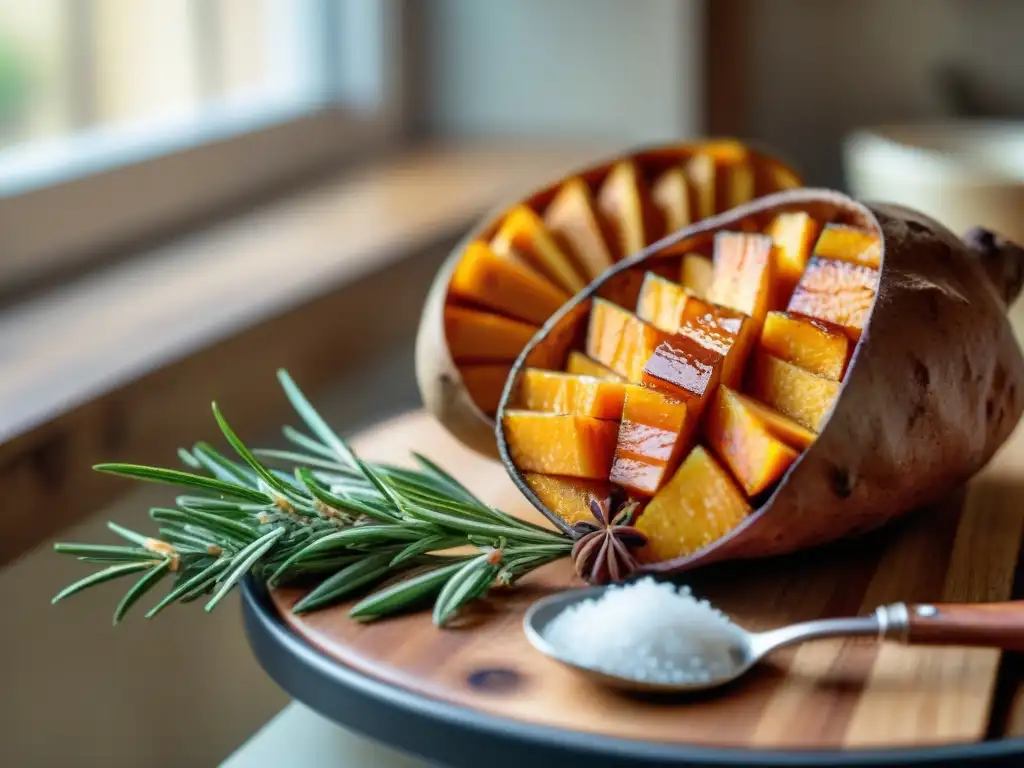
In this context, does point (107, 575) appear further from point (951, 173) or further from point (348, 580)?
point (951, 173)

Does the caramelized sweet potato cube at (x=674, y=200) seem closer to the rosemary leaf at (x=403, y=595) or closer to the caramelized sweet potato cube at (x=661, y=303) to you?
the caramelized sweet potato cube at (x=661, y=303)

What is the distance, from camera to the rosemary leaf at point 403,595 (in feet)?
2.07

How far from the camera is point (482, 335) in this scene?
826 mm

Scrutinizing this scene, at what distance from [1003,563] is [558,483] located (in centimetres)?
25

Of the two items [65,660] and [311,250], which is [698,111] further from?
[65,660]

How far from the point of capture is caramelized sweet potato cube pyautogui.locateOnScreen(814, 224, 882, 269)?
70 cm

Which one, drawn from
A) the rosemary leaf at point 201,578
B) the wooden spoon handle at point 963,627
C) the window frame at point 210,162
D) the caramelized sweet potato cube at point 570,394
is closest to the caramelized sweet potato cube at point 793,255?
the caramelized sweet potato cube at point 570,394

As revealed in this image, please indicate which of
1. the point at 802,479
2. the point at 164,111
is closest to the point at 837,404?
the point at 802,479

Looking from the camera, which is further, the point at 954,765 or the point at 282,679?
the point at 282,679

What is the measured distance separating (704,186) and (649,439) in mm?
345

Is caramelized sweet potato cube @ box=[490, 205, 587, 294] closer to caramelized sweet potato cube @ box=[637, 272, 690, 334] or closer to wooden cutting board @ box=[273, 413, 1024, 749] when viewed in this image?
caramelized sweet potato cube @ box=[637, 272, 690, 334]

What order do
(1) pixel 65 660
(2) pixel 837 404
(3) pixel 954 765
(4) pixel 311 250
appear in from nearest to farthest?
(3) pixel 954 765 < (2) pixel 837 404 < (1) pixel 65 660 < (4) pixel 311 250

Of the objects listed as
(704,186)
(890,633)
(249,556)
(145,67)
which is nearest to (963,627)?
(890,633)

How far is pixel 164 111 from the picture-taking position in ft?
4.86
